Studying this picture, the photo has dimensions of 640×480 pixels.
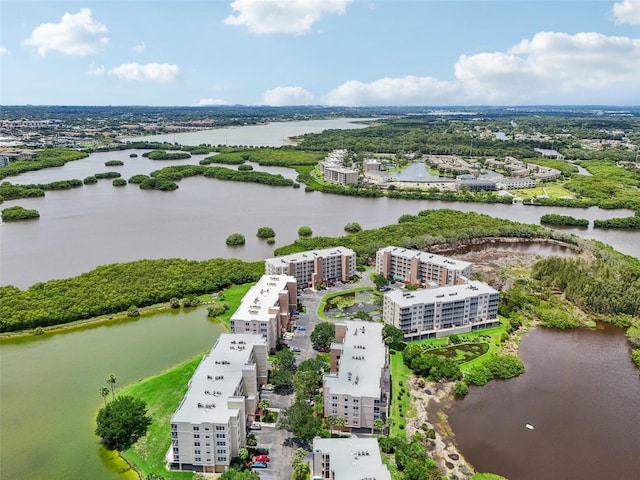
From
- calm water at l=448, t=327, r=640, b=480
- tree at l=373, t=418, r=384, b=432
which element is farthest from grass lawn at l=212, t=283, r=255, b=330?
calm water at l=448, t=327, r=640, b=480

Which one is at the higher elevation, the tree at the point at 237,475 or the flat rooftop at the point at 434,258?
the flat rooftop at the point at 434,258

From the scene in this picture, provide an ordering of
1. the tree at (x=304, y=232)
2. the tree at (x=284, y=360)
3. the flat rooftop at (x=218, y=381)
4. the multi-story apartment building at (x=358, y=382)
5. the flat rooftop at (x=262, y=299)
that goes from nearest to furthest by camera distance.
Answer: the flat rooftop at (x=218, y=381) < the multi-story apartment building at (x=358, y=382) < the tree at (x=284, y=360) < the flat rooftop at (x=262, y=299) < the tree at (x=304, y=232)

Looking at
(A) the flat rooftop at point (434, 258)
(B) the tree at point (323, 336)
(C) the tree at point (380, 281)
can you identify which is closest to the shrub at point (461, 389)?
(B) the tree at point (323, 336)

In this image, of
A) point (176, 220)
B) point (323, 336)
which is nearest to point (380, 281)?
point (323, 336)

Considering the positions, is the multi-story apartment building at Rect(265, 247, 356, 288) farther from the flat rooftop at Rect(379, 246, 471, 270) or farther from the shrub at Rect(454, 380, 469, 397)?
the shrub at Rect(454, 380, 469, 397)

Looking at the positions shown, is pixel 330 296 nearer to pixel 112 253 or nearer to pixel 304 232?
pixel 304 232

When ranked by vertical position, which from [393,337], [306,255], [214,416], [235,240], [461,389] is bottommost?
[461,389]

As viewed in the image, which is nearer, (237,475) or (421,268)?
(237,475)

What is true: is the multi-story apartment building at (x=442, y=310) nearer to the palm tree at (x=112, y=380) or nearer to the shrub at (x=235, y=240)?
the palm tree at (x=112, y=380)
